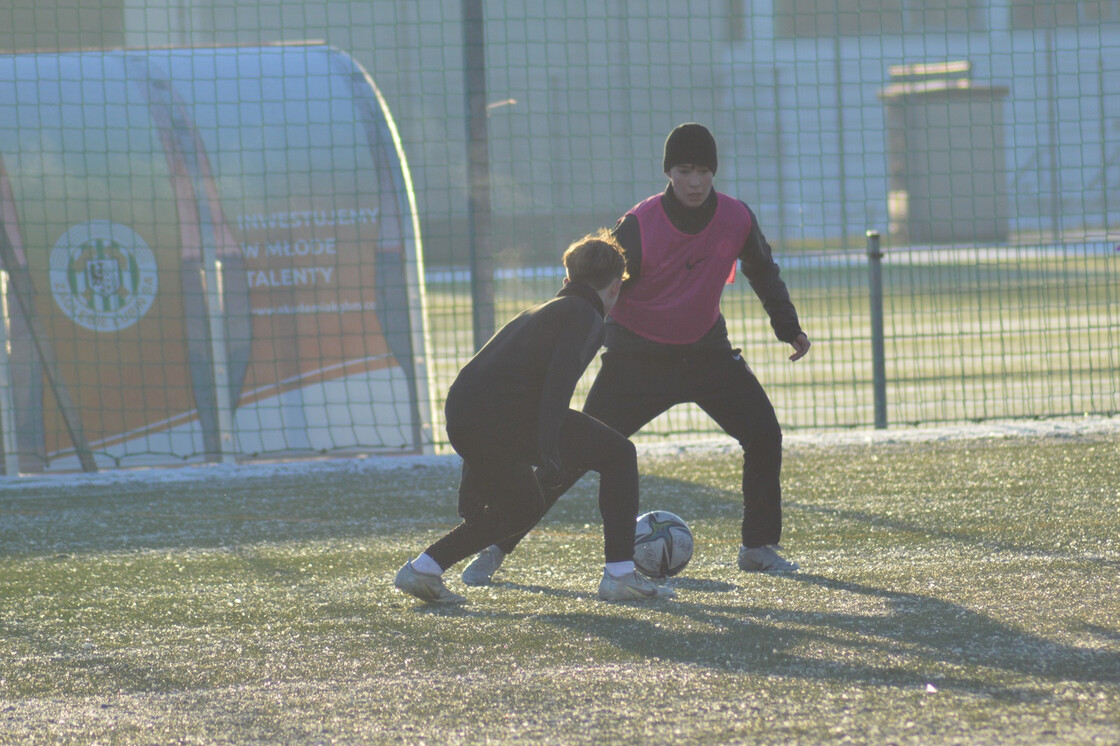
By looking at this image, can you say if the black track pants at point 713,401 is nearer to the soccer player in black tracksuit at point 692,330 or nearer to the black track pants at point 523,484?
the soccer player in black tracksuit at point 692,330

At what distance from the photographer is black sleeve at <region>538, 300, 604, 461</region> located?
4.13 m

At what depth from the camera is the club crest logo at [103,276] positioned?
7.97 metres

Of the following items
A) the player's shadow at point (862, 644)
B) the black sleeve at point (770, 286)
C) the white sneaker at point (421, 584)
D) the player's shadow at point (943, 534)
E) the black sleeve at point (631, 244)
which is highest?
the black sleeve at point (631, 244)

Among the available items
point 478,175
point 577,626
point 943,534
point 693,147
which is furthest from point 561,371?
point 478,175

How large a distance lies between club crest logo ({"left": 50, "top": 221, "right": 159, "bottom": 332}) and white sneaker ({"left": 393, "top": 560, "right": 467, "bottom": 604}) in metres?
4.25

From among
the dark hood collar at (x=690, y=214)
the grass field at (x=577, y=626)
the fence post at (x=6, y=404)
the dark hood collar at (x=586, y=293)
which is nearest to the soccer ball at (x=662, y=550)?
the grass field at (x=577, y=626)

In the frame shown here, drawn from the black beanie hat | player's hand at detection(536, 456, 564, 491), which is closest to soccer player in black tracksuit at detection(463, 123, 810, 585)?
the black beanie hat

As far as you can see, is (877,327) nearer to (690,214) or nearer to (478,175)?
(478,175)

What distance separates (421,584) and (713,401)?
3.96 ft

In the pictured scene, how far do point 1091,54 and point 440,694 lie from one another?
1099 cm

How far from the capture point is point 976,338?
14.7m

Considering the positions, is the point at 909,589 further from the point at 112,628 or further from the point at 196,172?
the point at 196,172

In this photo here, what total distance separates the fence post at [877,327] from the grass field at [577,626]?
1638mm

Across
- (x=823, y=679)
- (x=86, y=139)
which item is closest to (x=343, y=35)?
(x=86, y=139)
